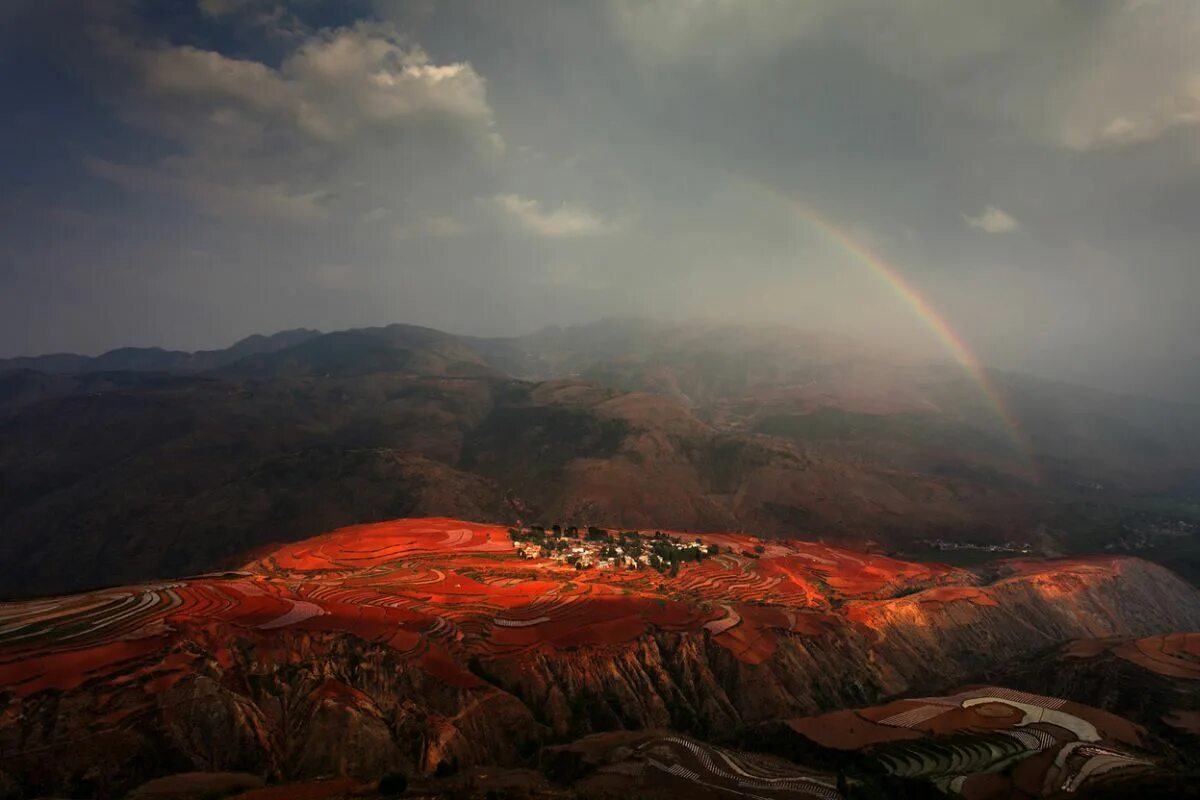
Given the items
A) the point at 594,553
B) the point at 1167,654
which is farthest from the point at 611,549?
the point at 1167,654

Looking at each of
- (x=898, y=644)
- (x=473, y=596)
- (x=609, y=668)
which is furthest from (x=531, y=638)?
(x=898, y=644)

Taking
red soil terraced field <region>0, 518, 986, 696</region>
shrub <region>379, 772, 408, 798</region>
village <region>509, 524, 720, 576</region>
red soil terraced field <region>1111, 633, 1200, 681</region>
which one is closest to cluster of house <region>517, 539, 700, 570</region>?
village <region>509, 524, 720, 576</region>

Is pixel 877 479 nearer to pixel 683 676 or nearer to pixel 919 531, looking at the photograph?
pixel 919 531

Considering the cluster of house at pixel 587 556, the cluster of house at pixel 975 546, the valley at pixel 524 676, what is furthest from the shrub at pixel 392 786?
the cluster of house at pixel 975 546

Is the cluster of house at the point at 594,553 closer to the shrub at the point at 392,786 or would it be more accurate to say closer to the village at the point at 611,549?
the village at the point at 611,549

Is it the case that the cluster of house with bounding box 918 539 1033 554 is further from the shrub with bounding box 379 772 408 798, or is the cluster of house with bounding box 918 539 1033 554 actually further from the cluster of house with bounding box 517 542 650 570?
the shrub with bounding box 379 772 408 798

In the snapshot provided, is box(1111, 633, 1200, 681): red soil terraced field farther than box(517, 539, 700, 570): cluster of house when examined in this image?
No
